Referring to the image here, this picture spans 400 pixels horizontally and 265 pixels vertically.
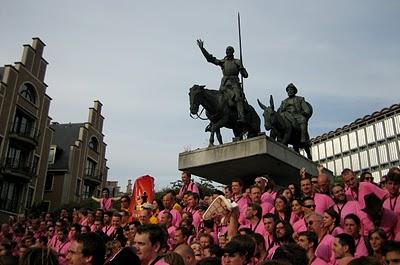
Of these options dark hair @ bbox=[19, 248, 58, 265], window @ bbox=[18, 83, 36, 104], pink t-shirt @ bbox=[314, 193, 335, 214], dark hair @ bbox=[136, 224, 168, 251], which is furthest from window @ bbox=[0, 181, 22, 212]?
dark hair @ bbox=[19, 248, 58, 265]

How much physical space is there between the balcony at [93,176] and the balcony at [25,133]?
970cm

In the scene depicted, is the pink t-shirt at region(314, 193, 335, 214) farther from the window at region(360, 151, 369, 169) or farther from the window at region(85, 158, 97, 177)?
the window at region(360, 151, 369, 169)

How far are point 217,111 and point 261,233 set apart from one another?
24.5ft

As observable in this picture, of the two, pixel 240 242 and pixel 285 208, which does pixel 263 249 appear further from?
pixel 285 208

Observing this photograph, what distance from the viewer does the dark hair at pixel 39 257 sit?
3163mm

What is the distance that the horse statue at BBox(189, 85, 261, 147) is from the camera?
13.5 m

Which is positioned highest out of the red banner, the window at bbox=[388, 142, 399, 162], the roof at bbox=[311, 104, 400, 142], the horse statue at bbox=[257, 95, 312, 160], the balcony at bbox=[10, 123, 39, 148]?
the roof at bbox=[311, 104, 400, 142]

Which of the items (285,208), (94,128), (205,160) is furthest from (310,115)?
(94,128)

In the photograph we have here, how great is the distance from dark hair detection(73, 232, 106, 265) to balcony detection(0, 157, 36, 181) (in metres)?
31.9

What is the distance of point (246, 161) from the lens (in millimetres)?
13141

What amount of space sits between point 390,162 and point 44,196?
118 feet

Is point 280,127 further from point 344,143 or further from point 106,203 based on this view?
point 344,143

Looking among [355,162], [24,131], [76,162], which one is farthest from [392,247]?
[355,162]

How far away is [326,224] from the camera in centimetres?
602
